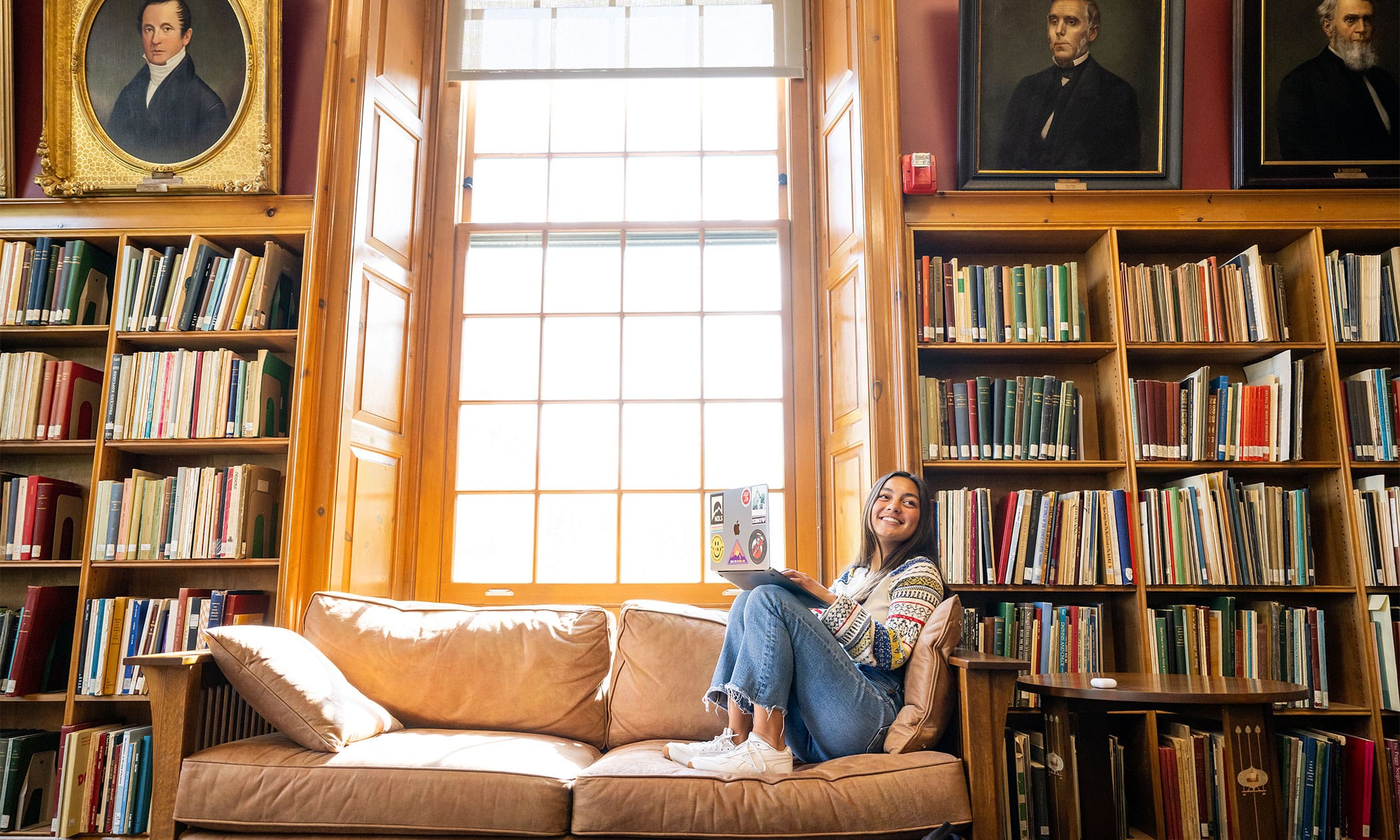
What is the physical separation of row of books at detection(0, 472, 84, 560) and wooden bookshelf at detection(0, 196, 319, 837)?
0.16 feet

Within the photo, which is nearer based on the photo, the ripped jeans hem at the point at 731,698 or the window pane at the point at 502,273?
the ripped jeans hem at the point at 731,698

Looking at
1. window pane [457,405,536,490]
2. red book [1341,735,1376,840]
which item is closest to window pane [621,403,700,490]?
window pane [457,405,536,490]

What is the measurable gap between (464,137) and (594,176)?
56cm

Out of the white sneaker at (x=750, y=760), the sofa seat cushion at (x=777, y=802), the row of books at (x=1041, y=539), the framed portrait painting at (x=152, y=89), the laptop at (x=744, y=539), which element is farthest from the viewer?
the framed portrait painting at (x=152, y=89)

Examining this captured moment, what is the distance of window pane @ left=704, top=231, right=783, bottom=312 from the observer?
3.68 m

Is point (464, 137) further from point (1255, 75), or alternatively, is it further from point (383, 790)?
point (1255, 75)

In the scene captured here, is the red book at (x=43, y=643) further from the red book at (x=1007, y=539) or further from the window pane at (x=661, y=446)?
the red book at (x=1007, y=539)

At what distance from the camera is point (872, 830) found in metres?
2.04

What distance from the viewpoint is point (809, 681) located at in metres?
2.30

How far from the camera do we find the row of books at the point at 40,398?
10.5 ft

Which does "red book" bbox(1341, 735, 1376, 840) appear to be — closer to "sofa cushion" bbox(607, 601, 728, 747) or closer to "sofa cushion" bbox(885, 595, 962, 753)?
"sofa cushion" bbox(885, 595, 962, 753)

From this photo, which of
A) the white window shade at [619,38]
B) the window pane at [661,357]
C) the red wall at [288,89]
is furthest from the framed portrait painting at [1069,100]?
the red wall at [288,89]

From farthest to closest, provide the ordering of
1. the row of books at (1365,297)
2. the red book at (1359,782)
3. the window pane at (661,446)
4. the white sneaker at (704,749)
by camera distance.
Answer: the window pane at (661,446), the row of books at (1365,297), the red book at (1359,782), the white sneaker at (704,749)

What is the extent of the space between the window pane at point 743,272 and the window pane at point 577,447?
0.61 metres
